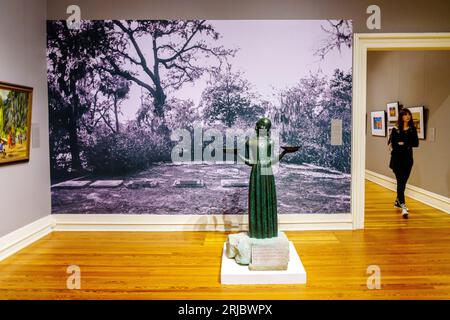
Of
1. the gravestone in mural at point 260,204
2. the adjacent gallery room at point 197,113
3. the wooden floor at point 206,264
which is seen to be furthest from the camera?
the adjacent gallery room at point 197,113

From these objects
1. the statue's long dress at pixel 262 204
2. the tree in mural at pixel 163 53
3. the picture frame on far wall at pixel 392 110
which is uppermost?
the tree in mural at pixel 163 53

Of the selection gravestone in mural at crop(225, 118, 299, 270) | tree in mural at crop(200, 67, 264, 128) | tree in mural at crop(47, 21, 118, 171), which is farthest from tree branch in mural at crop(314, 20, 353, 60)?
tree in mural at crop(47, 21, 118, 171)

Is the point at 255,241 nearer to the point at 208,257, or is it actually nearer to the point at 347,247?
the point at 208,257

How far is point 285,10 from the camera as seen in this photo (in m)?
4.85

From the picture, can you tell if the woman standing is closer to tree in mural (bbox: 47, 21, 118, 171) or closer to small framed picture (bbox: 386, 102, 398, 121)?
small framed picture (bbox: 386, 102, 398, 121)

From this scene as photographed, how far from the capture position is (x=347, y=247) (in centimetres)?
429

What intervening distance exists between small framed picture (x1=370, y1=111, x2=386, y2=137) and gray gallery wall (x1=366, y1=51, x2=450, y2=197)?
131mm

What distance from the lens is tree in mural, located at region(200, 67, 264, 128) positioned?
16.1ft

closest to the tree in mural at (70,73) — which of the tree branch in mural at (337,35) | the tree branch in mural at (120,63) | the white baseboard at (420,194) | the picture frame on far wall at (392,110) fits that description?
the tree branch in mural at (120,63)

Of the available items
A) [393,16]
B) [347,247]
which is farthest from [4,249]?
[393,16]

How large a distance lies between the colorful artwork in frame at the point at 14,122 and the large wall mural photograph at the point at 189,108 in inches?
22.8

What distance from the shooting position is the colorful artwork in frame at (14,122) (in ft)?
13.0

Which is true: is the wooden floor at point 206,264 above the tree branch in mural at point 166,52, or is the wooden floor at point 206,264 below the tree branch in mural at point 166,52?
below

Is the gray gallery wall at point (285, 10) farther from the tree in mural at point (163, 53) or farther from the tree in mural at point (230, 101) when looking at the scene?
the tree in mural at point (230, 101)
